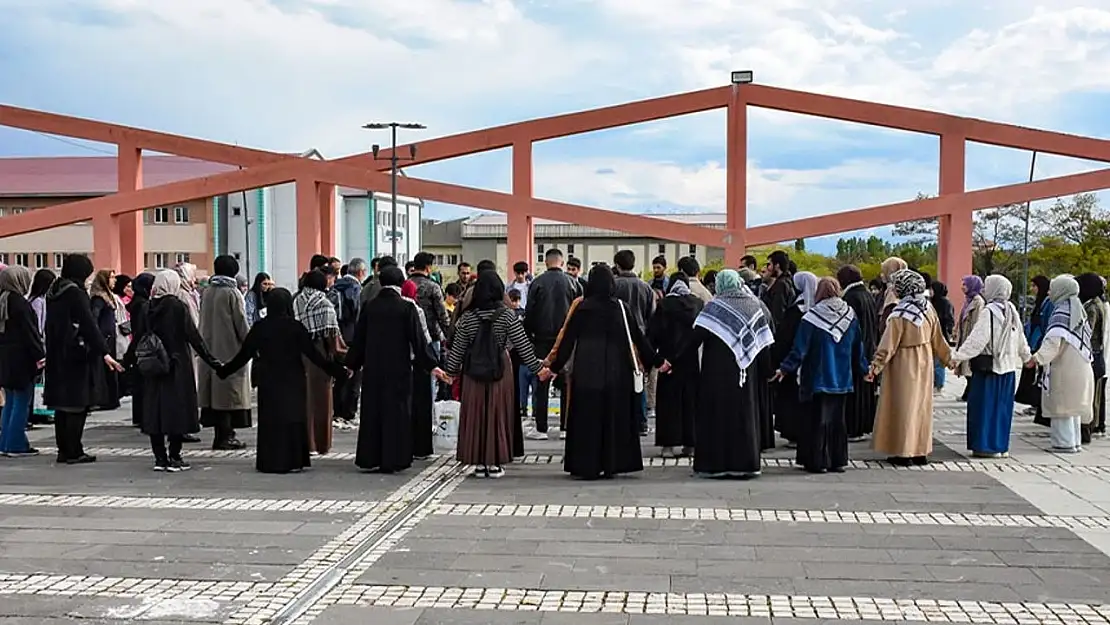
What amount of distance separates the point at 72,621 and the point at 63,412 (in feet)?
15.9

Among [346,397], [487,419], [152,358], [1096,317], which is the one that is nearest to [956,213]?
[1096,317]

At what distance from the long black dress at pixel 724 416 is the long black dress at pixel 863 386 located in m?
2.21

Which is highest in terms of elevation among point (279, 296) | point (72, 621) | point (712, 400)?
point (279, 296)

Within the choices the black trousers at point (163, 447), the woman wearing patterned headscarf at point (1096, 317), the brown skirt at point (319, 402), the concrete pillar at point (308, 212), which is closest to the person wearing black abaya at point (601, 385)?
the brown skirt at point (319, 402)

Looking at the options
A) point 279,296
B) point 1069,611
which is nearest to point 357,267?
point 279,296

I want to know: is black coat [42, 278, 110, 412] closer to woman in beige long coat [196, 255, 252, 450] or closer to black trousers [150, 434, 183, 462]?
black trousers [150, 434, 183, 462]

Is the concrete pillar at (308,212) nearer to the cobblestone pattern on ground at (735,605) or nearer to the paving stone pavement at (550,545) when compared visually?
the paving stone pavement at (550,545)

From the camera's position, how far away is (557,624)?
5.43 metres

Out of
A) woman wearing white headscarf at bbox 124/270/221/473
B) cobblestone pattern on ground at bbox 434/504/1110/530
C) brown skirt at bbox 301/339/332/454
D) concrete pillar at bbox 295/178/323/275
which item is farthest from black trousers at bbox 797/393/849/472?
concrete pillar at bbox 295/178/323/275

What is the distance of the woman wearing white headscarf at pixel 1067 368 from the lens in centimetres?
1073

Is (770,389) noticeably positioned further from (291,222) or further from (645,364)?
(291,222)

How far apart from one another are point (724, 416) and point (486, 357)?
200cm

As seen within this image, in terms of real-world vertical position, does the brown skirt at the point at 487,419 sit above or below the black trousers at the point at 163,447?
above

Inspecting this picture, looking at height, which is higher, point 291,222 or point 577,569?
point 291,222
